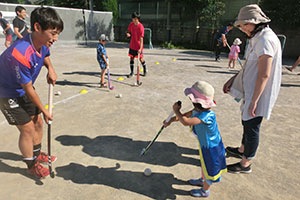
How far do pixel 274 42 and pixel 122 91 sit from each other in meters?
4.79

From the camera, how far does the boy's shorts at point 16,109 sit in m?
2.57

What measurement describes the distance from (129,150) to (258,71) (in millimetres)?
2390

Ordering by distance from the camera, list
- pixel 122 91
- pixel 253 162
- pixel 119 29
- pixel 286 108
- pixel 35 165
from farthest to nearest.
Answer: pixel 119 29 → pixel 122 91 → pixel 286 108 → pixel 253 162 → pixel 35 165

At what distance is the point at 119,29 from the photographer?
27.5 m

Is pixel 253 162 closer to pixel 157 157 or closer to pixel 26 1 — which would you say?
pixel 157 157

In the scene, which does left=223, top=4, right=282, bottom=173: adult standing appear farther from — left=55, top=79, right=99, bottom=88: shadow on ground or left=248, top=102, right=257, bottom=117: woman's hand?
left=55, top=79, right=99, bottom=88: shadow on ground

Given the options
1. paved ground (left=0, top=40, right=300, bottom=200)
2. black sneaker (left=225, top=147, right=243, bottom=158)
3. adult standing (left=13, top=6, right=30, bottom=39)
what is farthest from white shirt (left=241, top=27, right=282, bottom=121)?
adult standing (left=13, top=6, right=30, bottom=39)

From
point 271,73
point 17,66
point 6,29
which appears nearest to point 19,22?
point 6,29

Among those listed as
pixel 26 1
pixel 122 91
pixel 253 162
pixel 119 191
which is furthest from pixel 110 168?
pixel 26 1

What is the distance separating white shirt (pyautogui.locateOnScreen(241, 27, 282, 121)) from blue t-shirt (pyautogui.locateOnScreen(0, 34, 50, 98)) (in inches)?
109

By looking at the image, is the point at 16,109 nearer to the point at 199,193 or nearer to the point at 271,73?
the point at 199,193

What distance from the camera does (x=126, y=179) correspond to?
2.92 m

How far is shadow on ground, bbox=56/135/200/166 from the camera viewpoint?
Result: 3368mm

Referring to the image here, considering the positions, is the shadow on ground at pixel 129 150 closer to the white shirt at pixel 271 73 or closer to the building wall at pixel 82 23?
the white shirt at pixel 271 73
